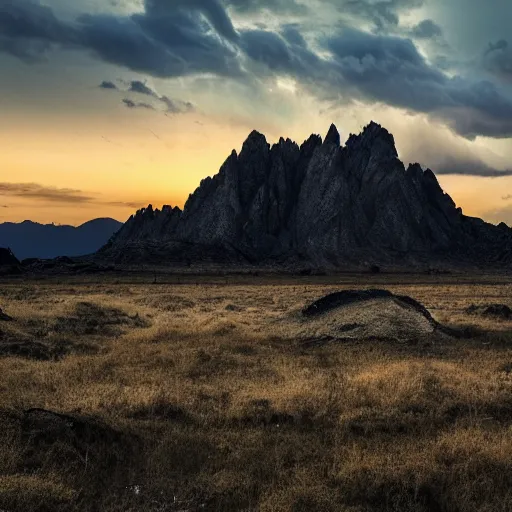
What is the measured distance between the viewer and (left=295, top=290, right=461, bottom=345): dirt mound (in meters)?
23.8

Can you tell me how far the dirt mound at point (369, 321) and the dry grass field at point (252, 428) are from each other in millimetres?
2341

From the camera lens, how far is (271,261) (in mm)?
177000

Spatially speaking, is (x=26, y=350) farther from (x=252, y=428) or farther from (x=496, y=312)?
(x=496, y=312)

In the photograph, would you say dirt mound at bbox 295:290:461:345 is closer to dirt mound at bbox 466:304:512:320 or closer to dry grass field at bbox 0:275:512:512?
dry grass field at bbox 0:275:512:512

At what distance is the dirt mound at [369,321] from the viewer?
78.1 ft

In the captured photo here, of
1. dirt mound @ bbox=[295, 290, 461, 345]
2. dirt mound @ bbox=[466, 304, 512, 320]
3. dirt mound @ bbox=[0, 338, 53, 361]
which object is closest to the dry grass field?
dirt mound @ bbox=[0, 338, 53, 361]

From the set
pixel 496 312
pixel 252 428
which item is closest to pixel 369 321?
pixel 496 312

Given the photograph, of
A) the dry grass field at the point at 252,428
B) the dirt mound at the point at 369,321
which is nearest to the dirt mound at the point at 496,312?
the dirt mound at the point at 369,321

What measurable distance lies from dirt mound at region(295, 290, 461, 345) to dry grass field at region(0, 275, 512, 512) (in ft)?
7.68

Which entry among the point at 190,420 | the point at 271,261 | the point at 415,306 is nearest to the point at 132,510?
the point at 190,420

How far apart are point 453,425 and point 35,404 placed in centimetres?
994

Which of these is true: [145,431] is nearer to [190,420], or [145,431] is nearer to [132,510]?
[190,420]

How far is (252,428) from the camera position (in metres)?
11.1

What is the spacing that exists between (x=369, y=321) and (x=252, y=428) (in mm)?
15273
